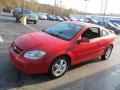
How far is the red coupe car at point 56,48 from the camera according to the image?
5602 mm

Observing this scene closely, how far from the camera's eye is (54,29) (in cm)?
727

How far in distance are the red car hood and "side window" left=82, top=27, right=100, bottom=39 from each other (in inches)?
39.9

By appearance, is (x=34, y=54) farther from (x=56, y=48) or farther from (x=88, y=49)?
(x=88, y=49)

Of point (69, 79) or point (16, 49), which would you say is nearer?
point (16, 49)

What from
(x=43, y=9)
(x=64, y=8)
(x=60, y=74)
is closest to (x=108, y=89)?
(x=60, y=74)

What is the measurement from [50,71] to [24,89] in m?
0.96

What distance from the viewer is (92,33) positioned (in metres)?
7.39

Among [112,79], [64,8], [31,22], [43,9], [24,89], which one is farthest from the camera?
[64,8]

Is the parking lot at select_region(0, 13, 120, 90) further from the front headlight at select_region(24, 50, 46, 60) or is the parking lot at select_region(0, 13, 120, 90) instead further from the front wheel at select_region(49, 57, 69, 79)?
the front headlight at select_region(24, 50, 46, 60)

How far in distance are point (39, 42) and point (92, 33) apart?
7.03 feet

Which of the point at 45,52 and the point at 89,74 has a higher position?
the point at 45,52

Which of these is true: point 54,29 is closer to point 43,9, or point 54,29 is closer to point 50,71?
point 50,71

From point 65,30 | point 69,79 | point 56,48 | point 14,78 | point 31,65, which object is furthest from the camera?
point 65,30

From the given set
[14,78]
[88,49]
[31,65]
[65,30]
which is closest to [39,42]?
[31,65]
